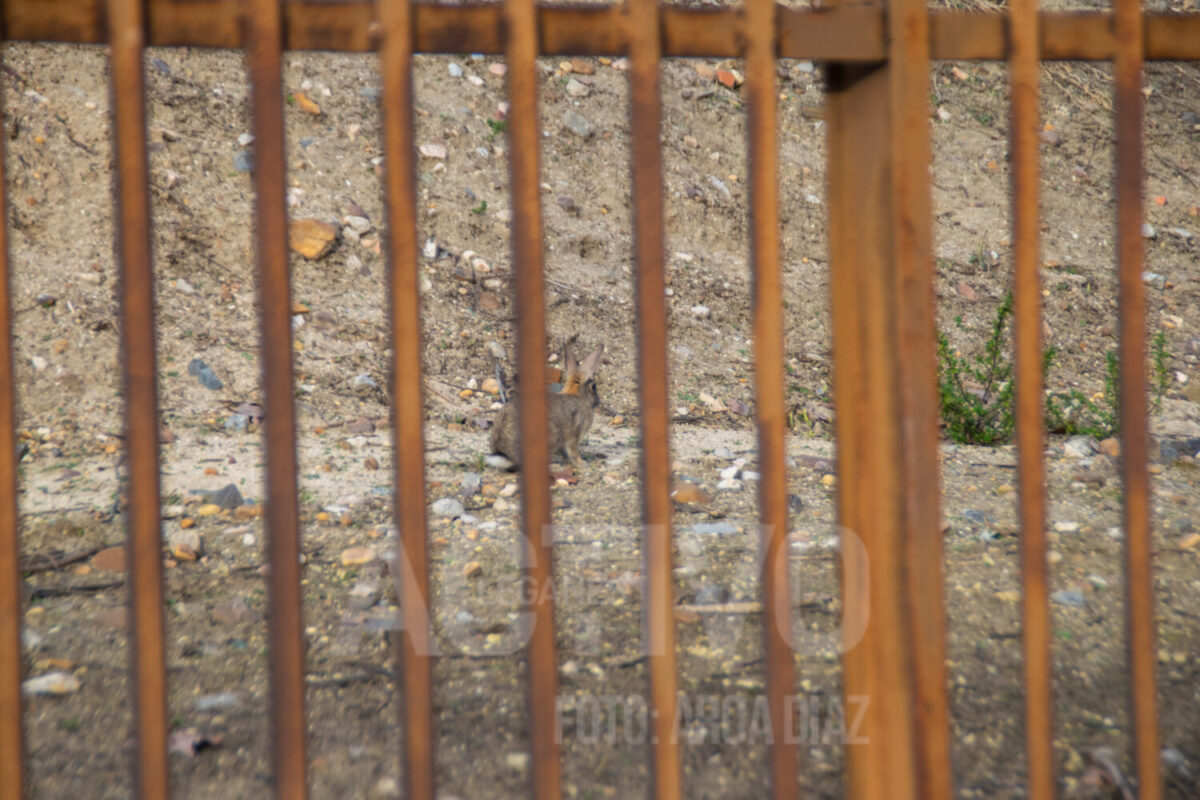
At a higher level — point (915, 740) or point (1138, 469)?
point (1138, 469)

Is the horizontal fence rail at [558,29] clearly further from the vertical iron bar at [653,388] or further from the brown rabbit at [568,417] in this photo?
the brown rabbit at [568,417]

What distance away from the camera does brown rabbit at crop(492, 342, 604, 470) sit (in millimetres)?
3979

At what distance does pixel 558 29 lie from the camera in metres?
1.28

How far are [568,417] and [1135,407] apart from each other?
9.69 feet

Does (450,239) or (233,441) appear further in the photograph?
(450,239)

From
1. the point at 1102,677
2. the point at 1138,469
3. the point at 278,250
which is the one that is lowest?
the point at 1102,677

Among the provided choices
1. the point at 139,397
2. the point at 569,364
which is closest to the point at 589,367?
the point at 569,364

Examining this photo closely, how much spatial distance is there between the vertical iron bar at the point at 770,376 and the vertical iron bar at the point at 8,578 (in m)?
0.99

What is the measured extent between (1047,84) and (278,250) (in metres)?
8.74

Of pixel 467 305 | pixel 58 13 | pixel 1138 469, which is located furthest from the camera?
pixel 467 305

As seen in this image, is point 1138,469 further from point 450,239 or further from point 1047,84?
point 1047,84

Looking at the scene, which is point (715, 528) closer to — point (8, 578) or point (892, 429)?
point (892, 429)

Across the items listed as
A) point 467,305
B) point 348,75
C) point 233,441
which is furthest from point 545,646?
point 348,75

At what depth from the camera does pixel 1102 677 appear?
2334 millimetres
